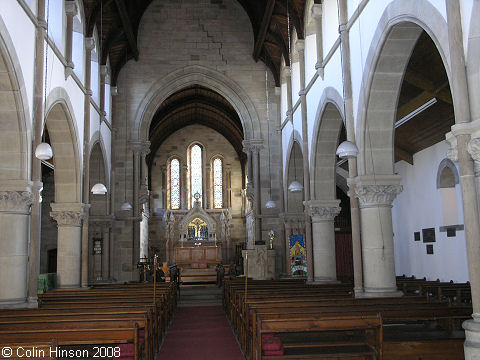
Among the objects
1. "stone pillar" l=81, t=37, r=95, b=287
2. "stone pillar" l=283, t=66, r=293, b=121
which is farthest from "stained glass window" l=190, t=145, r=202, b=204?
"stone pillar" l=81, t=37, r=95, b=287

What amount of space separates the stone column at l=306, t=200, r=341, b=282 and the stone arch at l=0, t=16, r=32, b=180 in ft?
25.7

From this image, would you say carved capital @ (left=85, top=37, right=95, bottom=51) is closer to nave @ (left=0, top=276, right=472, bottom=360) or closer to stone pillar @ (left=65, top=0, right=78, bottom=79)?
stone pillar @ (left=65, top=0, right=78, bottom=79)

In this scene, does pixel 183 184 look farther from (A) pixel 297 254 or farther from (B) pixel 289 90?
(B) pixel 289 90

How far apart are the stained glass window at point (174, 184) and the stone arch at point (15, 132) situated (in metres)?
23.1

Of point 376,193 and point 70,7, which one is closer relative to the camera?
point 376,193

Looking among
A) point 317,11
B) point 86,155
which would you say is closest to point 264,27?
point 317,11

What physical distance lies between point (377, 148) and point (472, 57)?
14.5 ft

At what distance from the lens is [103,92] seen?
18.2 meters

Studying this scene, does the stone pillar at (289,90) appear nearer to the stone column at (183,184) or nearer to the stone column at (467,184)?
the stone column at (467,184)

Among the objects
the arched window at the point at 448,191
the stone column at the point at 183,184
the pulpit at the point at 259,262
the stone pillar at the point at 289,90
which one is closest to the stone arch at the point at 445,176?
the arched window at the point at 448,191

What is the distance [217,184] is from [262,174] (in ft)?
42.1

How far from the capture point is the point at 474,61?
6.21m

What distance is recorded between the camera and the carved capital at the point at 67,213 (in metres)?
14.4

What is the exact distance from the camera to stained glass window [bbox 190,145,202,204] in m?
33.6
